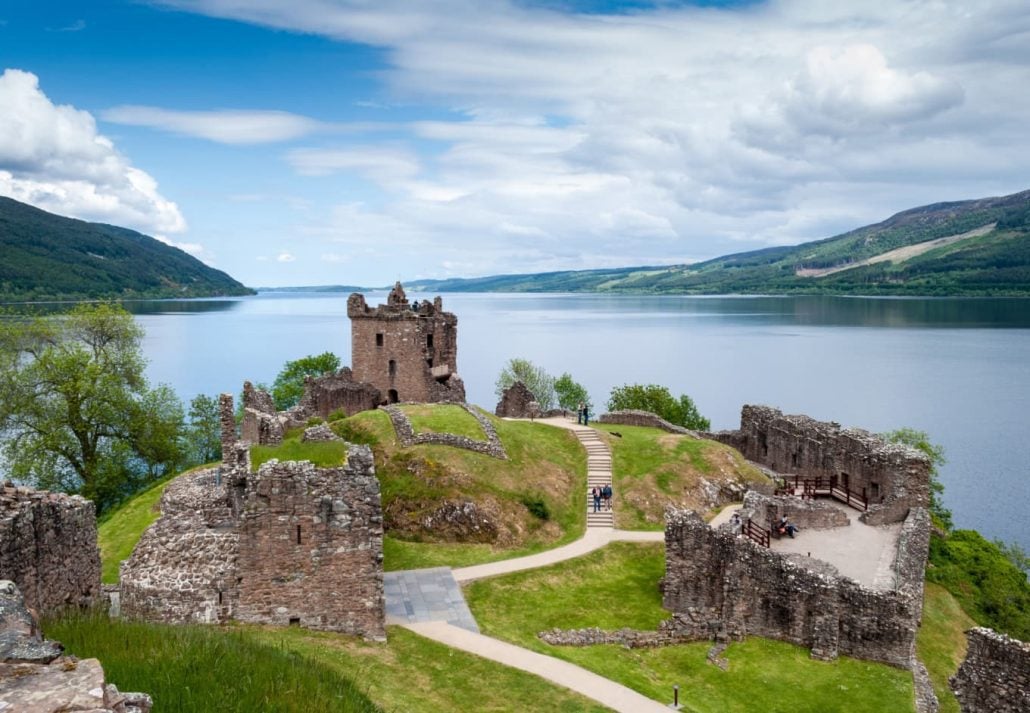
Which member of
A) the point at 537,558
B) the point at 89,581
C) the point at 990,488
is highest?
the point at 89,581

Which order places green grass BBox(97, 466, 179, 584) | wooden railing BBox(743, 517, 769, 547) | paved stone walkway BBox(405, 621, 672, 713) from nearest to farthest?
1. paved stone walkway BBox(405, 621, 672, 713)
2. green grass BBox(97, 466, 179, 584)
3. wooden railing BBox(743, 517, 769, 547)

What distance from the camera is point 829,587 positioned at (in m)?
24.7

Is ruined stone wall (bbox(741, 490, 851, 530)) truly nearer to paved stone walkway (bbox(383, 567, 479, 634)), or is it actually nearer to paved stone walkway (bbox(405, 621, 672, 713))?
paved stone walkway (bbox(405, 621, 672, 713))

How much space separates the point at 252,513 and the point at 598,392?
320 ft

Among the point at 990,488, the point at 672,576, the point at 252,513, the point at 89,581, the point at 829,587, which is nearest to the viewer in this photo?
the point at 89,581

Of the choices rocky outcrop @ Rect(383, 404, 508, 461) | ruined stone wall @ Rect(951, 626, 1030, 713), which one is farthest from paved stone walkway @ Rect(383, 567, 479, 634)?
ruined stone wall @ Rect(951, 626, 1030, 713)

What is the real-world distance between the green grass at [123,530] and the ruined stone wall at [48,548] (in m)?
13.9

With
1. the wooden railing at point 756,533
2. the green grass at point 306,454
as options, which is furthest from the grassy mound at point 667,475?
the green grass at point 306,454

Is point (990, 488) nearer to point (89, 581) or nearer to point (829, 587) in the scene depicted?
point (829, 587)

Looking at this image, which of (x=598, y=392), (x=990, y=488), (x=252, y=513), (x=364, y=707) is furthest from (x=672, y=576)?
(x=598, y=392)

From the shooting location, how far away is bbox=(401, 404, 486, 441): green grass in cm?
3925

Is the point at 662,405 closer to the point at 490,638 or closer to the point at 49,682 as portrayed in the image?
the point at 490,638

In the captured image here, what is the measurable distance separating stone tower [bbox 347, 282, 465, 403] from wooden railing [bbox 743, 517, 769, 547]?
25.9 meters

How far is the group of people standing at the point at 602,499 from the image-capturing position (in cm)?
3747
